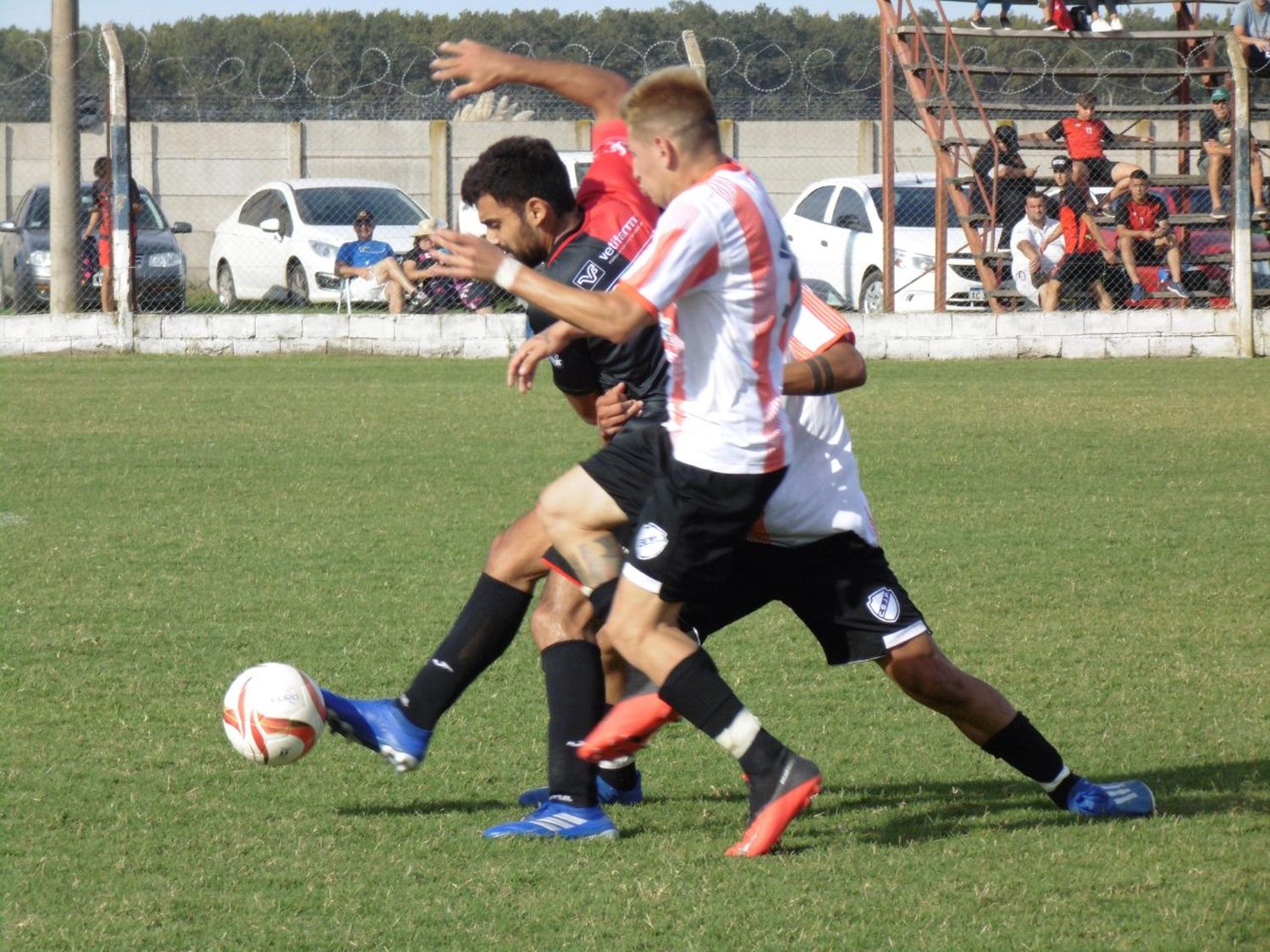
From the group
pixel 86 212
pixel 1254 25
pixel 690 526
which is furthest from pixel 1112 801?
pixel 86 212

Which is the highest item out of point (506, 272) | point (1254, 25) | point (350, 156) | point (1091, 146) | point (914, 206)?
point (1254, 25)

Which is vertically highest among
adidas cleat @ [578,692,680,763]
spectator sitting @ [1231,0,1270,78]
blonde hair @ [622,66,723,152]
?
spectator sitting @ [1231,0,1270,78]

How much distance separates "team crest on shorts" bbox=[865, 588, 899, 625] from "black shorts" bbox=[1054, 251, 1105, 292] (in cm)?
1286

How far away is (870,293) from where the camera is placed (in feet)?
59.2

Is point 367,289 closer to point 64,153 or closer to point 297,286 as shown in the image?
point 297,286

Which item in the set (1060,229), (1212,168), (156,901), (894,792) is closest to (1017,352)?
(1060,229)

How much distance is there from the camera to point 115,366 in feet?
51.4

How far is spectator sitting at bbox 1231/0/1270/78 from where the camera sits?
18.0m

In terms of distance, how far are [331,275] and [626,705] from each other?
16.0m

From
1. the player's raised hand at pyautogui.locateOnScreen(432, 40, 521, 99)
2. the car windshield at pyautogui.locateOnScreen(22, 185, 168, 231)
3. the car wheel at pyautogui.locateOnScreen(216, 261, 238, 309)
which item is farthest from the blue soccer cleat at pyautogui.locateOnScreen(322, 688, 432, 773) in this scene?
the car wheel at pyautogui.locateOnScreen(216, 261, 238, 309)

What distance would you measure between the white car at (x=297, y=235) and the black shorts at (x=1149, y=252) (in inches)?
304

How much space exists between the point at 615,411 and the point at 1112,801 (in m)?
1.60

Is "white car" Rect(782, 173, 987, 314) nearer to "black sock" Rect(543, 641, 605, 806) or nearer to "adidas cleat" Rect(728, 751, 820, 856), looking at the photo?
"black sock" Rect(543, 641, 605, 806)

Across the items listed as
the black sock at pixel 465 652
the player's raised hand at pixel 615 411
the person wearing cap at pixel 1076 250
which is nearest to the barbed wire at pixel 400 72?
the person wearing cap at pixel 1076 250
